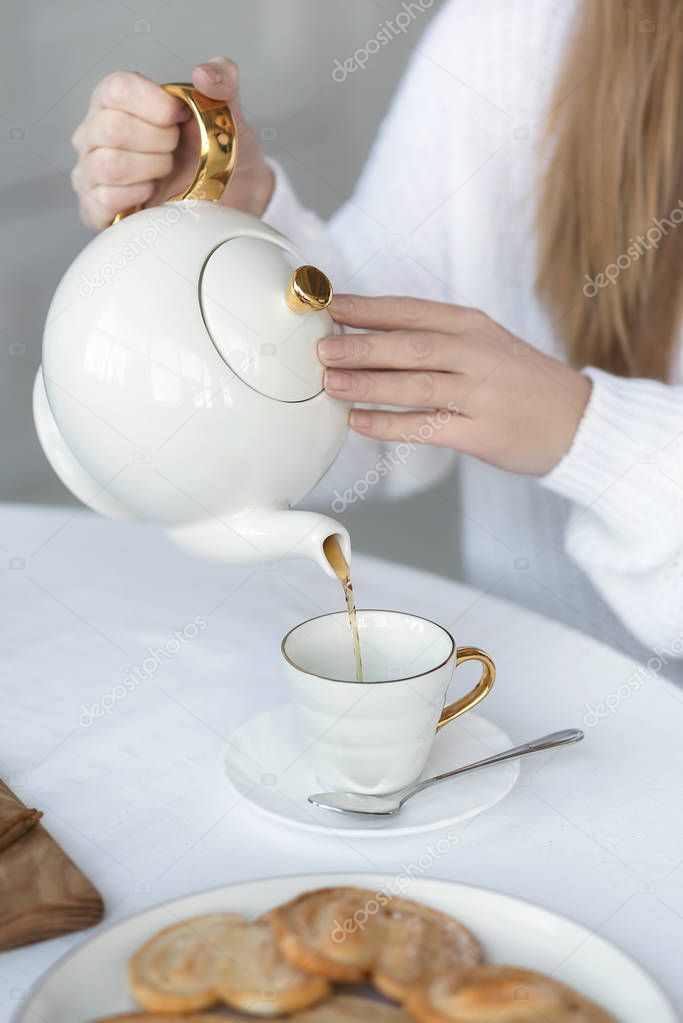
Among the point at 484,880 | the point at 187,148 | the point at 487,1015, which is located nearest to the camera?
the point at 487,1015

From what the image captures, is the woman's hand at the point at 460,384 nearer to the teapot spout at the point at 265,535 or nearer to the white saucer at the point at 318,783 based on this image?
the teapot spout at the point at 265,535

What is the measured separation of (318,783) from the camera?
0.53m

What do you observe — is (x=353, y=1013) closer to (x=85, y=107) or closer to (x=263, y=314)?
(x=263, y=314)

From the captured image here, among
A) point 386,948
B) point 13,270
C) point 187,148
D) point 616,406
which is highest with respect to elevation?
point 187,148

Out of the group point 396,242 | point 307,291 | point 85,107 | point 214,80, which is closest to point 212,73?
point 214,80

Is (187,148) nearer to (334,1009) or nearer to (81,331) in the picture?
(81,331)

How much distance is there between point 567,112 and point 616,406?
361 millimetres

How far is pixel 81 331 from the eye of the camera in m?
0.51

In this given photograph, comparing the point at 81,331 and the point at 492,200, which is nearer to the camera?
the point at 81,331

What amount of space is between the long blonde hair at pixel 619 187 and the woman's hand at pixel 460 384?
0.24 metres

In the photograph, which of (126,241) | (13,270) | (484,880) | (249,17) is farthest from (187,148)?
(249,17)

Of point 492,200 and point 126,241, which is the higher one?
point 126,241

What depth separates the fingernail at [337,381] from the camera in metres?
0.53

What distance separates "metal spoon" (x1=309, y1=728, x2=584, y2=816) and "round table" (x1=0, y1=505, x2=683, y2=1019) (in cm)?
2
